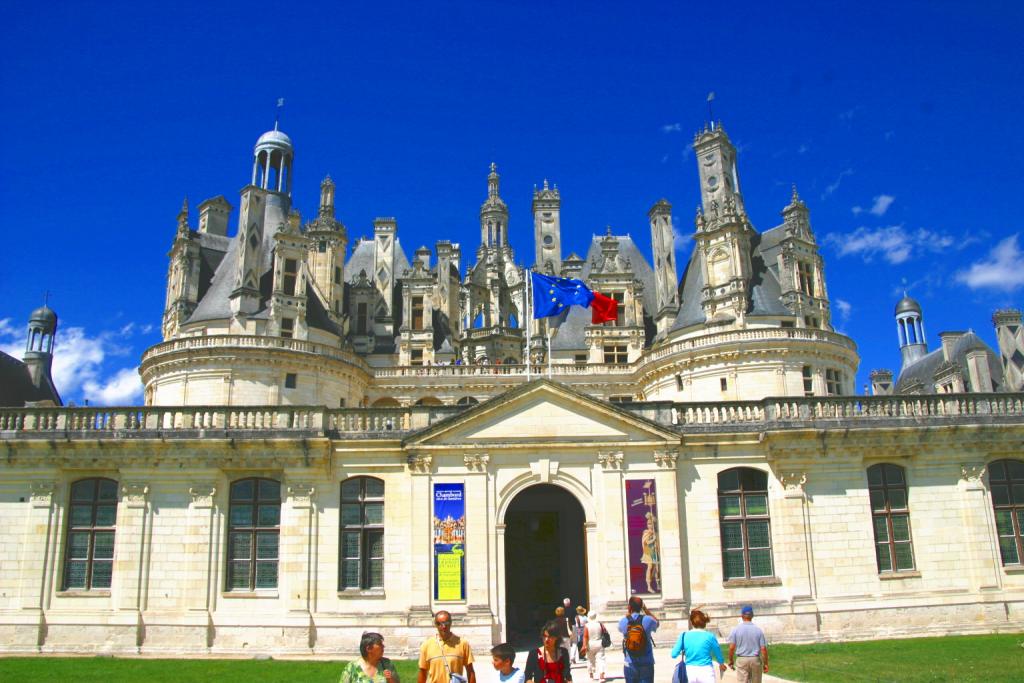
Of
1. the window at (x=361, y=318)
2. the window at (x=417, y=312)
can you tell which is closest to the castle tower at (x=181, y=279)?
the window at (x=361, y=318)

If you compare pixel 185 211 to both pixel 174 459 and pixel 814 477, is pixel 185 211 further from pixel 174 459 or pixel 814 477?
pixel 814 477

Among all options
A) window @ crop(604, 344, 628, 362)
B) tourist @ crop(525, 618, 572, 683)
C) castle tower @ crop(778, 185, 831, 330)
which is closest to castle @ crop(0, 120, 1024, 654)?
tourist @ crop(525, 618, 572, 683)

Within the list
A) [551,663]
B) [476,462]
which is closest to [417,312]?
[476,462]

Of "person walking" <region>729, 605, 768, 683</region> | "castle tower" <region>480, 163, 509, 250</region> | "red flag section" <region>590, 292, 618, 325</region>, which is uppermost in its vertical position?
"castle tower" <region>480, 163, 509, 250</region>

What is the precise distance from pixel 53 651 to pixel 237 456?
6947 mm

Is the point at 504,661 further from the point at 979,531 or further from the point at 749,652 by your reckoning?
the point at 979,531

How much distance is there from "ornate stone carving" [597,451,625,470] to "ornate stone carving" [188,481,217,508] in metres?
11.1

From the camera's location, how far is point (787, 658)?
18.6 meters

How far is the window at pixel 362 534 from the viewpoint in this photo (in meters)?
21.7

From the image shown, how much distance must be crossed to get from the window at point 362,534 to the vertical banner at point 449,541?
1.67 meters

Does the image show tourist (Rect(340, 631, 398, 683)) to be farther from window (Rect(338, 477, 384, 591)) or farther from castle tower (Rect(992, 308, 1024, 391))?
castle tower (Rect(992, 308, 1024, 391))

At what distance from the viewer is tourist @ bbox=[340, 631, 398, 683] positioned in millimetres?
7328

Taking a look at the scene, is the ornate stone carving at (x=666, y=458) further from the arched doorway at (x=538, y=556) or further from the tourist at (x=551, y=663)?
the tourist at (x=551, y=663)

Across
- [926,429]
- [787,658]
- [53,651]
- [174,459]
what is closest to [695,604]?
[787,658]
